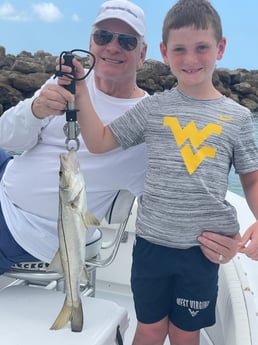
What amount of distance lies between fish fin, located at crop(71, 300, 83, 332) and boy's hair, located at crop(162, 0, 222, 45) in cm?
109

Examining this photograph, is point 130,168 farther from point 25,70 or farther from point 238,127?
point 25,70

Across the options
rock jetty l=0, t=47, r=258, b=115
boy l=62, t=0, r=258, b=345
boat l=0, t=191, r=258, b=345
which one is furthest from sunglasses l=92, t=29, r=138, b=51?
rock jetty l=0, t=47, r=258, b=115

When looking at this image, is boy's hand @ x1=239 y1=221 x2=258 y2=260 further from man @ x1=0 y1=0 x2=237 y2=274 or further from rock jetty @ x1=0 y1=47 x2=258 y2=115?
rock jetty @ x1=0 y1=47 x2=258 y2=115

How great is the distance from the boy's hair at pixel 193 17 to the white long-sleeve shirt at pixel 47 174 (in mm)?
475

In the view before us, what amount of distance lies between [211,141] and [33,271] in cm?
104

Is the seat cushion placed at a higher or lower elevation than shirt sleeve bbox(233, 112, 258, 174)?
lower

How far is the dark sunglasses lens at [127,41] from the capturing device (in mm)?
2227

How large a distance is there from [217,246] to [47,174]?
2.74 ft

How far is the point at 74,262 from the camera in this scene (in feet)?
5.46

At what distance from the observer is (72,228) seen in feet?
5.25

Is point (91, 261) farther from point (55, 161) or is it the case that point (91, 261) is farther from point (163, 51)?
point (163, 51)

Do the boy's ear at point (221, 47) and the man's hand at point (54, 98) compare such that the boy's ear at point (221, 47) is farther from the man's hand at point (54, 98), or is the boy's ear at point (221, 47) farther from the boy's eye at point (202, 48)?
the man's hand at point (54, 98)

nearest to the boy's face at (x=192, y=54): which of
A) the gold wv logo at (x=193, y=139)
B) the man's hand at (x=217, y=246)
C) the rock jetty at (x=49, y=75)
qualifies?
the gold wv logo at (x=193, y=139)

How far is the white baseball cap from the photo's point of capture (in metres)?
2.22
